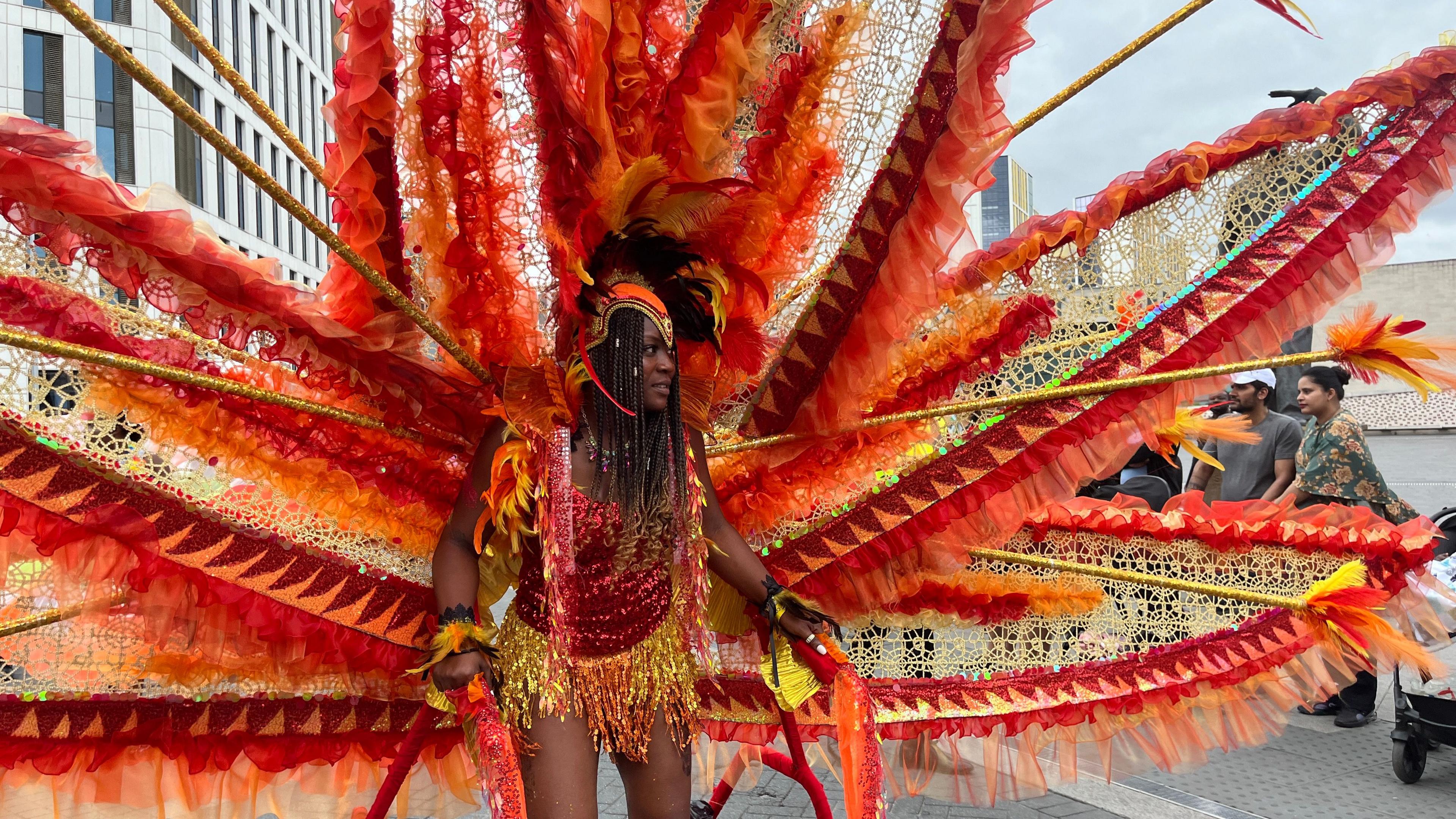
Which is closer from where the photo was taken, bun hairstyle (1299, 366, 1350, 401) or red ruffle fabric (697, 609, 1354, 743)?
red ruffle fabric (697, 609, 1354, 743)

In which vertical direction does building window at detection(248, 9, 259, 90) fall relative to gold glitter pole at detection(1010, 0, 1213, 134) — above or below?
above

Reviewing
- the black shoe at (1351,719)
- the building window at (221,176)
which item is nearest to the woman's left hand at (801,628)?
the black shoe at (1351,719)

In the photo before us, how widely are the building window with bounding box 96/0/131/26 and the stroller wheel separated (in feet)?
58.6

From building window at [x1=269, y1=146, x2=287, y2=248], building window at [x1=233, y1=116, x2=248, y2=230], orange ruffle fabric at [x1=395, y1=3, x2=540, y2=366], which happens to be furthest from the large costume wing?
building window at [x1=269, y1=146, x2=287, y2=248]

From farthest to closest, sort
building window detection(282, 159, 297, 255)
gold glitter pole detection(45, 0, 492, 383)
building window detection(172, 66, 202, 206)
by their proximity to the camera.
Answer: building window detection(282, 159, 297, 255), building window detection(172, 66, 202, 206), gold glitter pole detection(45, 0, 492, 383)

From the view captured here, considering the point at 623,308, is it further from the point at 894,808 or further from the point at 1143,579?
the point at 894,808

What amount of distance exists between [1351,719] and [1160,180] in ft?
13.1

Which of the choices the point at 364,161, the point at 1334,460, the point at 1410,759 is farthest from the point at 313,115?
the point at 1410,759

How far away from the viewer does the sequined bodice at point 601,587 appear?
235 centimetres

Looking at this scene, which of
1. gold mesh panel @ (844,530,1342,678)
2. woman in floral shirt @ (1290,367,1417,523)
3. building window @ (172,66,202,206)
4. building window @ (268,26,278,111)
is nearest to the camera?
gold mesh panel @ (844,530,1342,678)

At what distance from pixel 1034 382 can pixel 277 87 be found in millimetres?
23544

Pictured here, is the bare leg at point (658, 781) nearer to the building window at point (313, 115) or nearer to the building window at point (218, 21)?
the building window at point (218, 21)

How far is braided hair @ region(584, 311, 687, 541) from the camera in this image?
7.51 ft

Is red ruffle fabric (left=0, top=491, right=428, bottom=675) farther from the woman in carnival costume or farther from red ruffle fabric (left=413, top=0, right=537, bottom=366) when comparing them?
red ruffle fabric (left=413, top=0, right=537, bottom=366)
